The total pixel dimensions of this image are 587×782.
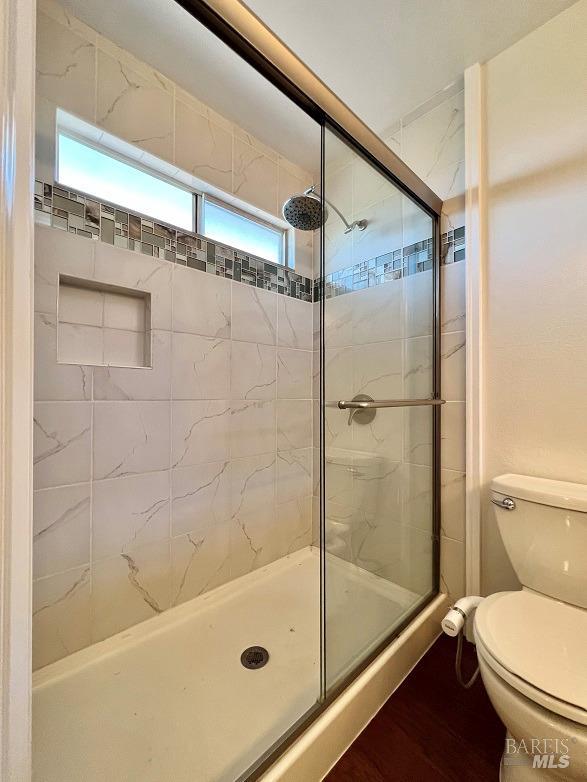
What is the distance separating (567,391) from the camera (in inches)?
45.6

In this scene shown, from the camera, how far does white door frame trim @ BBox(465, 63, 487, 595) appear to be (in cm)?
135

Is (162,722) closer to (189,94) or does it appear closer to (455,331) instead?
(455,331)

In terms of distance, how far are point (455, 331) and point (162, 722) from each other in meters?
1.72

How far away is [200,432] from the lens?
1.54 m

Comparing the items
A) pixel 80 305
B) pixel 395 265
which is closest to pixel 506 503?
pixel 395 265

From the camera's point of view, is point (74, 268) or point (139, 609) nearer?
point (74, 268)

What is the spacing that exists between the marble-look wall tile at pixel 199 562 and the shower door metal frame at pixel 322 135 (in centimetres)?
72

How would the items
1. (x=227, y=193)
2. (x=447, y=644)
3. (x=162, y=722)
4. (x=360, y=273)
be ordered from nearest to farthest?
(x=162, y=722), (x=360, y=273), (x=447, y=644), (x=227, y=193)

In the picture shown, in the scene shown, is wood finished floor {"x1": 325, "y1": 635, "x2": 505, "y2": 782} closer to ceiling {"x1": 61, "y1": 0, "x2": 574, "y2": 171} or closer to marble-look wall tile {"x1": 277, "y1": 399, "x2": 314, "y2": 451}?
marble-look wall tile {"x1": 277, "y1": 399, "x2": 314, "y2": 451}

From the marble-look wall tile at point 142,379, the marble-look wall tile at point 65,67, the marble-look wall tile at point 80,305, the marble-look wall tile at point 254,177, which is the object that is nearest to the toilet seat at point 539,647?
the marble-look wall tile at point 142,379

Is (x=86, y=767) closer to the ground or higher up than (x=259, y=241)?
closer to the ground

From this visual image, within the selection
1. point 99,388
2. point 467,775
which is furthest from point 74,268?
point 467,775

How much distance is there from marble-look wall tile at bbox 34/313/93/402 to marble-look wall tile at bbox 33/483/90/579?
0.32 meters

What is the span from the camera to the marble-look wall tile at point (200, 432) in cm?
146
